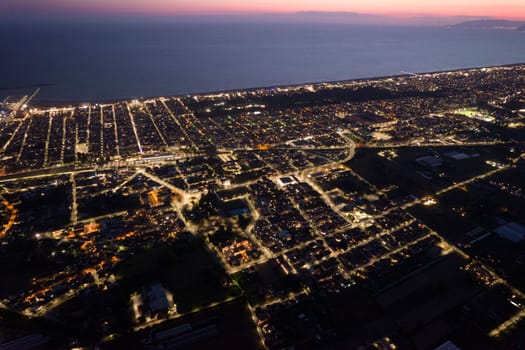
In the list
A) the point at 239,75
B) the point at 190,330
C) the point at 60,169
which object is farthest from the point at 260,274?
the point at 239,75

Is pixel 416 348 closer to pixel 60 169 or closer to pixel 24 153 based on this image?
pixel 60 169

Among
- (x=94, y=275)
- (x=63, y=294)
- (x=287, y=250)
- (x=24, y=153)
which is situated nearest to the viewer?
(x=63, y=294)

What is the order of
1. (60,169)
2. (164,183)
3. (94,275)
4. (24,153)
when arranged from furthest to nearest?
(24,153), (60,169), (164,183), (94,275)

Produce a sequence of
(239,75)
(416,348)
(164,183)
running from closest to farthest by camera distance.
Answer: (416,348), (164,183), (239,75)

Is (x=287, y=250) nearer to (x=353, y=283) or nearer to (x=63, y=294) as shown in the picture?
(x=353, y=283)

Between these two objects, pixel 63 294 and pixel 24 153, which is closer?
pixel 63 294

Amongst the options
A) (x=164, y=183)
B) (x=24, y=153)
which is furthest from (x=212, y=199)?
(x=24, y=153)
